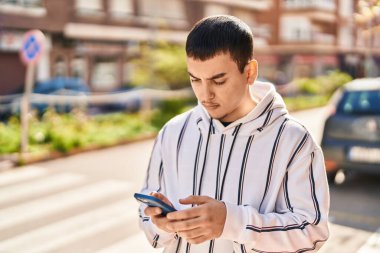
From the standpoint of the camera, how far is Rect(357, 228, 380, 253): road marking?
4961 millimetres

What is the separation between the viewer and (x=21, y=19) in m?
22.6

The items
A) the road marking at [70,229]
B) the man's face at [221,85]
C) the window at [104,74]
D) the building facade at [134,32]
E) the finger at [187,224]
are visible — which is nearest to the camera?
the finger at [187,224]

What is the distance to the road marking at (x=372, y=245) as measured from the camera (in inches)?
195

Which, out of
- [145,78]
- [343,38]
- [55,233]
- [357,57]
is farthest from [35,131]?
[357,57]

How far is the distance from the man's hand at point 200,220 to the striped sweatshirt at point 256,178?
42 mm

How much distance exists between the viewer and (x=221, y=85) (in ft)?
5.57

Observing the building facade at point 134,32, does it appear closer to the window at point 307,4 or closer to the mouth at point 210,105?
the window at point 307,4

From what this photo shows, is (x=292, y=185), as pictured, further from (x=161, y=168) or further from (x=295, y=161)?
(x=161, y=168)

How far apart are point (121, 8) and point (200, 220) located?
Result: 93.4 ft

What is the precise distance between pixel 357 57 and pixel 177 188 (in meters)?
55.9

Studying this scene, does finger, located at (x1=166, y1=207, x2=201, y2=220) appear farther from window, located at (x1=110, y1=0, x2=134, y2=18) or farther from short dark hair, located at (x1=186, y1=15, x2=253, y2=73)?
window, located at (x1=110, y1=0, x2=134, y2=18)

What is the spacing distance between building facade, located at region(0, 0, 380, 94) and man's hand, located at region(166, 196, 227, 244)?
22.0 m

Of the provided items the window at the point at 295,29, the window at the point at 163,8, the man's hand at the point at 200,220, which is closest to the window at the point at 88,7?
the window at the point at 163,8

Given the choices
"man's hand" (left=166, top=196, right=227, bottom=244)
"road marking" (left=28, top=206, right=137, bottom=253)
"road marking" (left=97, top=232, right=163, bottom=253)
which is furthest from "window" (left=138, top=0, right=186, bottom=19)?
"man's hand" (left=166, top=196, right=227, bottom=244)
